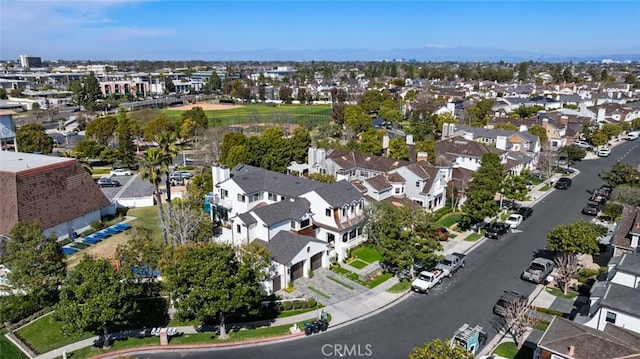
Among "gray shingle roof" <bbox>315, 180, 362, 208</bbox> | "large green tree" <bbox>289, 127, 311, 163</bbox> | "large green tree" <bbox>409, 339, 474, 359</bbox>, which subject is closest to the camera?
"large green tree" <bbox>409, 339, 474, 359</bbox>

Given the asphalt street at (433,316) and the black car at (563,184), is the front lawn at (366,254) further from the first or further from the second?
the black car at (563,184)

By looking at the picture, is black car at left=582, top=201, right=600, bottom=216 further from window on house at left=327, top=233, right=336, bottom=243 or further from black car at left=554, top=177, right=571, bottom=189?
window on house at left=327, top=233, right=336, bottom=243

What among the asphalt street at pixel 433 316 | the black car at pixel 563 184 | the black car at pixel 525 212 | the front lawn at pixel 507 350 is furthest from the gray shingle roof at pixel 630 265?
the black car at pixel 563 184

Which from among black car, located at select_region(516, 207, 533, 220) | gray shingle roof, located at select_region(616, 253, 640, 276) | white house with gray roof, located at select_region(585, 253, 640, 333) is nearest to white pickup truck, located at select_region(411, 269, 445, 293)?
white house with gray roof, located at select_region(585, 253, 640, 333)

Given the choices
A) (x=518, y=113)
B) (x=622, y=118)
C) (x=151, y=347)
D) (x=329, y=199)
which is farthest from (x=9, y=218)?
(x=622, y=118)

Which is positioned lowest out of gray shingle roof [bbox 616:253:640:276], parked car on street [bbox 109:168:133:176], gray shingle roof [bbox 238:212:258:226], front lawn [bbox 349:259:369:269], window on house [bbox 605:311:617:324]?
front lawn [bbox 349:259:369:269]
